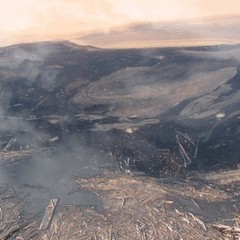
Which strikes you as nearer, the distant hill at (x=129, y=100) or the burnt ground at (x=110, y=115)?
the burnt ground at (x=110, y=115)

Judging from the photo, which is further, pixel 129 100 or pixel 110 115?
pixel 129 100

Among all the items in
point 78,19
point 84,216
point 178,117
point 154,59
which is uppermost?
point 78,19

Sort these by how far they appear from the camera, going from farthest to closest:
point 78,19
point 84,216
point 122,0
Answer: point 122,0 < point 78,19 < point 84,216

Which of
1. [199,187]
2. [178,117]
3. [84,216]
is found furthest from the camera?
[178,117]

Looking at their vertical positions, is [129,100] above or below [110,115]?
above

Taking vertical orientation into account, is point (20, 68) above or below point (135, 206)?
above

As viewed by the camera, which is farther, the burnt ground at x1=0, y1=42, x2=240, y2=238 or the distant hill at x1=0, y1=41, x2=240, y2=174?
the distant hill at x1=0, y1=41, x2=240, y2=174

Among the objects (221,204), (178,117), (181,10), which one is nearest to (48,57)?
(178,117)

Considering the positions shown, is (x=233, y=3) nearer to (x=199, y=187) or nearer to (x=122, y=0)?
A: (x=122, y=0)
